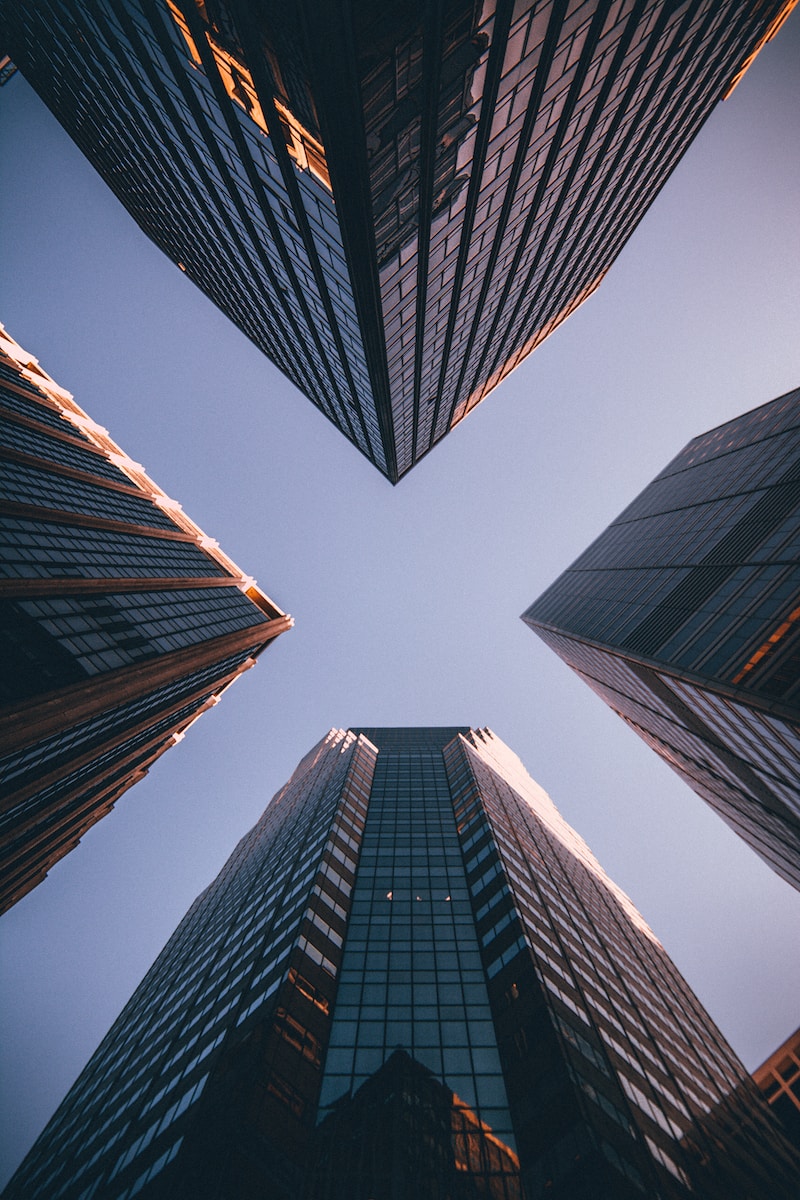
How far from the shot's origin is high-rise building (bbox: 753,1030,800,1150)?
147 ft

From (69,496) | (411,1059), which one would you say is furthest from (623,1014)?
(69,496)

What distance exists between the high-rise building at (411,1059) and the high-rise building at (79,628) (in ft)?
53.0

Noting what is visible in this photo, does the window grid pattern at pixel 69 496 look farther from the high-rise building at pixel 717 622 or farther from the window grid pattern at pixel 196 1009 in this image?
the high-rise building at pixel 717 622

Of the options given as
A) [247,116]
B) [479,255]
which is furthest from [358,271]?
[479,255]

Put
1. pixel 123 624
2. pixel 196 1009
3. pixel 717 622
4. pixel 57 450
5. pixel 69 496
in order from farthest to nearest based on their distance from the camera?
pixel 57 450
pixel 69 496
pixel 123 624
pixel 717 622
pixel 196 1009

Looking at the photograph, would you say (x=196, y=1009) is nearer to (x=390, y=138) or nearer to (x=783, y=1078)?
(x=390, y=138)

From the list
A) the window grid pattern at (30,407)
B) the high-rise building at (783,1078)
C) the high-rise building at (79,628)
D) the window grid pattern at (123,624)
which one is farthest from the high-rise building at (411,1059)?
the window grid pattern at (30,407)

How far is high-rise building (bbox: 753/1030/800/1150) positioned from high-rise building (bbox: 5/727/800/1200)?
7777 mm

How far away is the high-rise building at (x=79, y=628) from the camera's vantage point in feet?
96.8

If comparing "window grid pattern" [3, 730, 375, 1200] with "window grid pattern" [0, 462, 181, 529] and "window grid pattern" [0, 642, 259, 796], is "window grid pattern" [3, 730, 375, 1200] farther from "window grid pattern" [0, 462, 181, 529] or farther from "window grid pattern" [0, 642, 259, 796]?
"window grid pattern" [0, 462, 181, 529]

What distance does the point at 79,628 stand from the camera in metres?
34.1

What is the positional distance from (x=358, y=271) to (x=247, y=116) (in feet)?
21.9

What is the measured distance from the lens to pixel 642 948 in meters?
48.1

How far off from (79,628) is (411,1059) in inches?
1197
